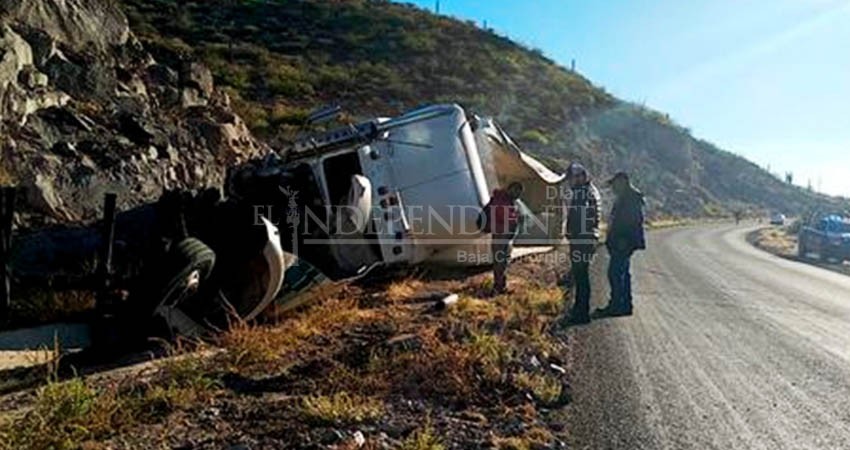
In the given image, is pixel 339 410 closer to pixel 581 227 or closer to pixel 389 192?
pixel 581 227

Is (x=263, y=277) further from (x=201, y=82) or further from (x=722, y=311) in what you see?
(x=201, y=82)

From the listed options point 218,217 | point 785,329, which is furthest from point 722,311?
point 218,217

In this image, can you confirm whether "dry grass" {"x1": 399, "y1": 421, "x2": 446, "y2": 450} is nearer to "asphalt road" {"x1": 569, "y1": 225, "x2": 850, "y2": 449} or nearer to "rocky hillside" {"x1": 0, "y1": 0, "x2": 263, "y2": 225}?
"asphalt road" {"x1": 569, "y1": 225, "x2": 850, "y2": 449}

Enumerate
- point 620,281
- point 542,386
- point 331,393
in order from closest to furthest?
point 331,393 → point 542,386 → point 620,281

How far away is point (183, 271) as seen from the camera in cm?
686

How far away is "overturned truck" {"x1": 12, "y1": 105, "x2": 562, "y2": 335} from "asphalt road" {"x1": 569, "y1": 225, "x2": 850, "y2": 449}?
2411 millimetres

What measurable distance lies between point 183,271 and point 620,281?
4.72 metres

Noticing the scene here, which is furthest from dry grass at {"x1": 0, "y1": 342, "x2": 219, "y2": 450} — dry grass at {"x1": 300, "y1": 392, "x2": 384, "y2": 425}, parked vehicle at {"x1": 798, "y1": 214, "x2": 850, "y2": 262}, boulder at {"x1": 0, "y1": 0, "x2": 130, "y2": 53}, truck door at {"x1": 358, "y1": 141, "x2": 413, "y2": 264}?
parked vehicle at {"x1": 798, "y1": 214, "x2": 850, "y2": 262}

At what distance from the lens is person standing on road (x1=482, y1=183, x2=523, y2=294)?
372 inches

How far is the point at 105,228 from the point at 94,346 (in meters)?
1.31

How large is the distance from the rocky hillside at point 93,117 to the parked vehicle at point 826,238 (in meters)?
16.5

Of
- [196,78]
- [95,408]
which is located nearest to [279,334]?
[95,408]

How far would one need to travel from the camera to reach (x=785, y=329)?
26.2 ft

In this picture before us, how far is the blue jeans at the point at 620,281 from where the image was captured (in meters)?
8.53
